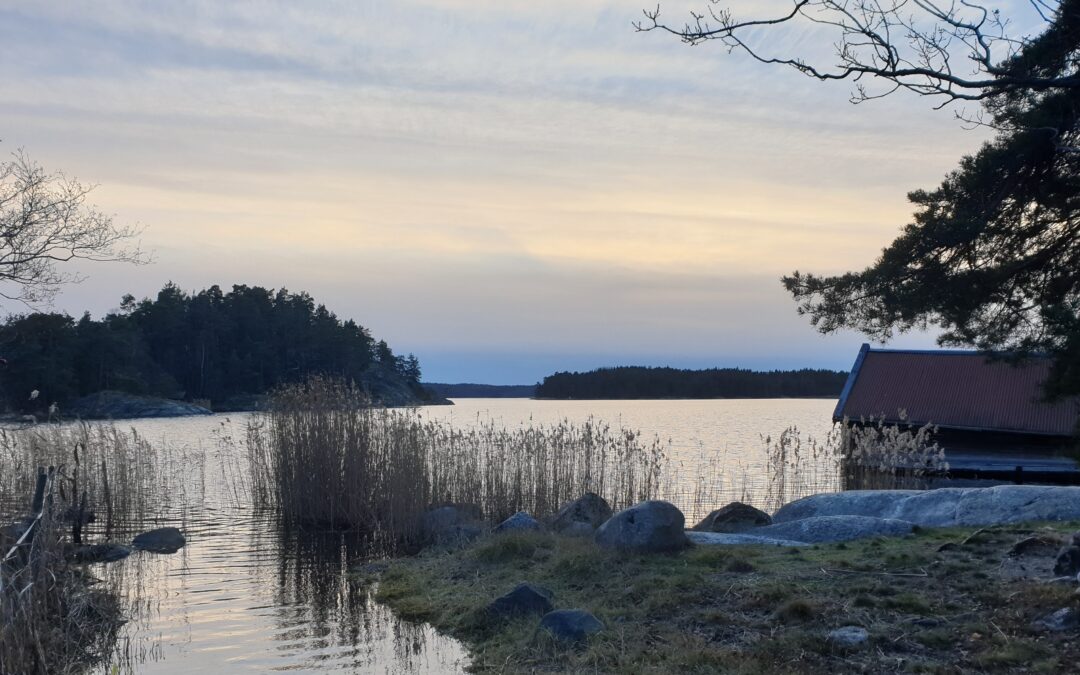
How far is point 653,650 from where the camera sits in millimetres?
7793

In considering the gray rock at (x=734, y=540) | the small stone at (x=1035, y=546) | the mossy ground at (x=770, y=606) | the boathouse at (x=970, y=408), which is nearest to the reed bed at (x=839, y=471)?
the boathouse at (x=970, y=408)

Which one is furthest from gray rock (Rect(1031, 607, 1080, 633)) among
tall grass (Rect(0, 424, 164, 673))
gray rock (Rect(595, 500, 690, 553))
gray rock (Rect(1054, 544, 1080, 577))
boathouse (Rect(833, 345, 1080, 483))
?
boathouse (Rect(833, 345, 1080, 483))

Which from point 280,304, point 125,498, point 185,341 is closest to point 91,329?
point 185,341

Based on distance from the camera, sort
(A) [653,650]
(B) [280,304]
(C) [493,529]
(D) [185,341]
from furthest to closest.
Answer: (B) [280,304]
(D) [185,341]
(C) [493,529]
(A) [653,650]

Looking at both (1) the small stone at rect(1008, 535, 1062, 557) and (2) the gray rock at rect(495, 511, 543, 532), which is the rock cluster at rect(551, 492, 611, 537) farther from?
(1) the small stone at rect(1008, 535, 1062, 557)

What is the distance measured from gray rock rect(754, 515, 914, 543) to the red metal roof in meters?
16.1

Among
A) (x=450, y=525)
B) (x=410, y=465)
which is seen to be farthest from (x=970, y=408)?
(x=450, y=525)

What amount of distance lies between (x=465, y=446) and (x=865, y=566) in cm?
953

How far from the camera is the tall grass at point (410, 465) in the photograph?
676 inches

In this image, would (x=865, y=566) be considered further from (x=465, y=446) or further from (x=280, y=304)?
(x=280, y=304)

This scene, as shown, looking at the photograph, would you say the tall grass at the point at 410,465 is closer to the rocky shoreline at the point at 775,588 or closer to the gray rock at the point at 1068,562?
the rocky shoreline at the point at 775,588

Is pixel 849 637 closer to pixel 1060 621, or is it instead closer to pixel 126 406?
pixel 1060 621

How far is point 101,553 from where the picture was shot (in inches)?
595

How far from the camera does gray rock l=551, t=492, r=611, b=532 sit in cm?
1454
